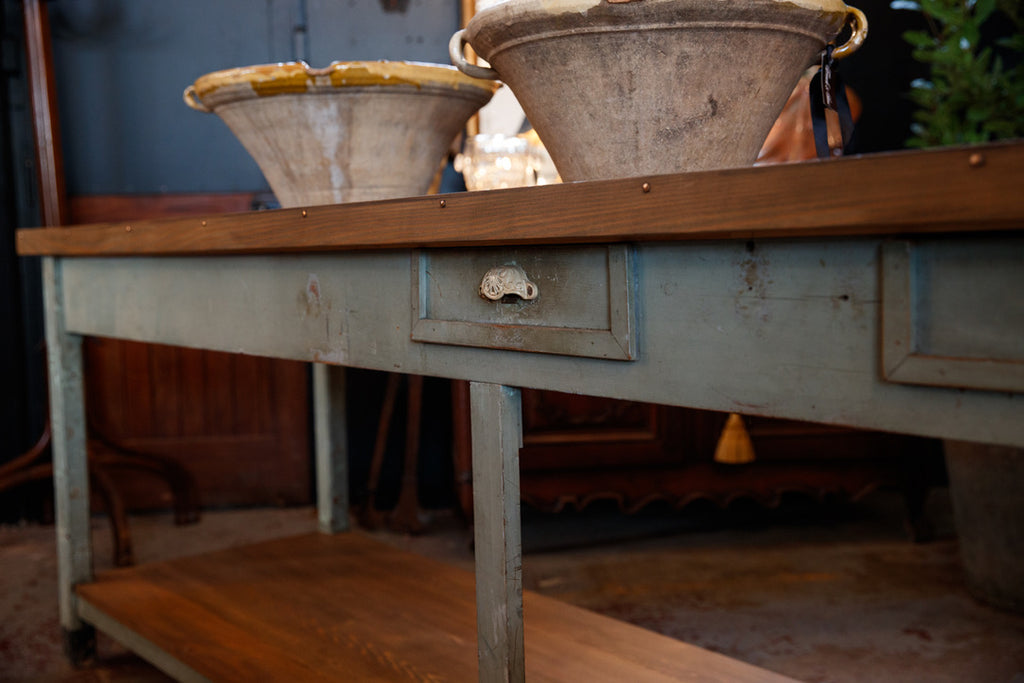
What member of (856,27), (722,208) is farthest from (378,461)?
(722,208)

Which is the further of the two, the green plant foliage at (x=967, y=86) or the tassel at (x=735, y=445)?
the tassel at (x=735, y=445)

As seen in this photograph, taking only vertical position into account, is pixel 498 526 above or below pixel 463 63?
below

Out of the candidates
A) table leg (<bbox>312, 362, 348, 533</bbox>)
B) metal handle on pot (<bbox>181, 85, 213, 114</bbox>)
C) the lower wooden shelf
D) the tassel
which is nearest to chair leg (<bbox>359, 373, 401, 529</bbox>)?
table leg (<bbox>312, 362, 348, 533</bbox>)

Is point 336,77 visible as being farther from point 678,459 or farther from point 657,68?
point 678,459

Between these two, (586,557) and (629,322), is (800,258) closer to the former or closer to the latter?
(629,322)

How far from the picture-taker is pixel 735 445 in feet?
7.43

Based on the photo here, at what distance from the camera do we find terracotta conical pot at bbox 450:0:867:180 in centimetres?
79

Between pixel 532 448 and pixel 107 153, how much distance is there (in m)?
1.69

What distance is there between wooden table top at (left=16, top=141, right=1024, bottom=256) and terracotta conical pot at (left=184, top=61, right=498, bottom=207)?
30 centimetres

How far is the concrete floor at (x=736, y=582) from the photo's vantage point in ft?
5.65

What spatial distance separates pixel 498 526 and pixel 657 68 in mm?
459

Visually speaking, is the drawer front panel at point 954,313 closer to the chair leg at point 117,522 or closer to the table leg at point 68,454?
the table leg at point 68,454

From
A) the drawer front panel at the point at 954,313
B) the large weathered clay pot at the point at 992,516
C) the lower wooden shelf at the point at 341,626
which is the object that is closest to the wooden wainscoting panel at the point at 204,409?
the lower wooden shelf at the point at 341,626

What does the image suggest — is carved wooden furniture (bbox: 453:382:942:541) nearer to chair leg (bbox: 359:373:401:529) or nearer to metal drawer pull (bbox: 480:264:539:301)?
chair leg (bbox: 359:373:401:529)
